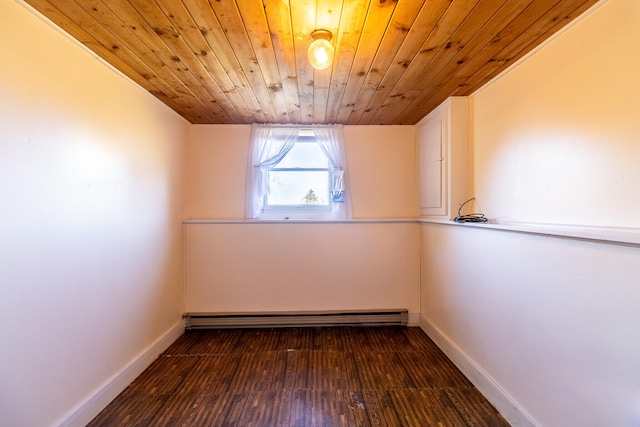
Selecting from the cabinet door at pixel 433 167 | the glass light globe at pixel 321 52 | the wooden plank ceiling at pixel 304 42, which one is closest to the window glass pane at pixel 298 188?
the wooden plank ceiling at pixel 304 42

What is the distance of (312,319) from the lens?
116 inches

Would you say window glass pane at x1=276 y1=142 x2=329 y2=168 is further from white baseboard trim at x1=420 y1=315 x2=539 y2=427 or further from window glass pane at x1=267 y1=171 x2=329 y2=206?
white baseboard trim at x1=420 y1=315 x2=539 y2=427

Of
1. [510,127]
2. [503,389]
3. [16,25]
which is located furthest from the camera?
[510,127]

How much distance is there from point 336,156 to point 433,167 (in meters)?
0.98

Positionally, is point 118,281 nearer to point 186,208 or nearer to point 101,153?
point 101,153

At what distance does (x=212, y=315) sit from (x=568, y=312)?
2.82 meters

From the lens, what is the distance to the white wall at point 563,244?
1101mm

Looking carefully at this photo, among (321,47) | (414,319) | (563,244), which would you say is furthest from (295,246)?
A: (563,244)

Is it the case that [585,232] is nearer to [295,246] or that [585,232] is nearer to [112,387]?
[295,246]

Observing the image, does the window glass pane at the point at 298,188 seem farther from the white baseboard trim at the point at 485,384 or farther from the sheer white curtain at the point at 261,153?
the white baseboard trim at the point at 485,384

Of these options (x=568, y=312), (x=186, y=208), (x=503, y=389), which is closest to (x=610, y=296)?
(x=568, y=312)

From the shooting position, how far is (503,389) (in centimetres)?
169

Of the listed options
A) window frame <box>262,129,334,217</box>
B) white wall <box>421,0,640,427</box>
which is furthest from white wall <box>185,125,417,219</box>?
white wall <box>421,0,640,427</box>

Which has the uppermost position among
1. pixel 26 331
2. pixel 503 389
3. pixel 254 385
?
pixel 26 331
